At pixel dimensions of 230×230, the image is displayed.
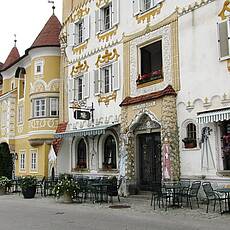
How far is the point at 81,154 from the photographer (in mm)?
22781

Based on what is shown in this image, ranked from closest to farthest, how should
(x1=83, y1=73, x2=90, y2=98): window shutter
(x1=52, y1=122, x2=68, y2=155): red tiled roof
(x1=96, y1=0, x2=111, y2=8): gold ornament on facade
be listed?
(x1=96, y1=0, x2=111, y2=8): gold ornament on facade
(x1=83, y1=73, x2=90, y2=98): window shutter
(x1=52, y1=122, x2=68, y2=155): red tiled roof

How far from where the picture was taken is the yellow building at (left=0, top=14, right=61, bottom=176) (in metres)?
25.3

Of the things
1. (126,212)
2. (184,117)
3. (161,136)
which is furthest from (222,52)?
(126,212)

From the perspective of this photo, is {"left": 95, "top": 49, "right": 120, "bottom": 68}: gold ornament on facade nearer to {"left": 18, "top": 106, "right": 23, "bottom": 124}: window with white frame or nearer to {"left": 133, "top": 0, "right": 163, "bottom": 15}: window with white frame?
{"left": 133, "top": 0, "right": 163, "bottom": 15}: window with white frame

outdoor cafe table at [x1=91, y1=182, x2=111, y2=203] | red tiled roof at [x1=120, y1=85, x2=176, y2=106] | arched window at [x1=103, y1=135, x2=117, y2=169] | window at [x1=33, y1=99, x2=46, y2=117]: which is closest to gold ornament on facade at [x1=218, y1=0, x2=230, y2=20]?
red tiled roof at [x1=120, y1=85, x2=176, y2=106]

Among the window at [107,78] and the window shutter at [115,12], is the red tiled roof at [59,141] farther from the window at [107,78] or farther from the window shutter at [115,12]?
the window shutter at [115,12]

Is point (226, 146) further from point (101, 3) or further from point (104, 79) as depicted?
point (101, 3)

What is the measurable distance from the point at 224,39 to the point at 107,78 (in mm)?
8009

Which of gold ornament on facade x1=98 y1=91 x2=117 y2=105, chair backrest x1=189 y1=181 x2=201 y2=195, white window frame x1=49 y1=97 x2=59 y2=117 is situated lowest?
chair backrest x1=189 y1=181 x2=201 y2=195

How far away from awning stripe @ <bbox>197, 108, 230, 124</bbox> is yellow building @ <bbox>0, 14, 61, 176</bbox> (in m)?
12.9

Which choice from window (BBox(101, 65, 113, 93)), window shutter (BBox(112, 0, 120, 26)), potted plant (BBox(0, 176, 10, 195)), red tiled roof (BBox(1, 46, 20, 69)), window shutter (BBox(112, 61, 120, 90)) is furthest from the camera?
red tiled roof (BBox(1, 46, 20, 69))

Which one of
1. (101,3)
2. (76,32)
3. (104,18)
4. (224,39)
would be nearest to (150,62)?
(104,18)

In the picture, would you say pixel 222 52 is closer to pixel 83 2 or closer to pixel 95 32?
pixel 95 32

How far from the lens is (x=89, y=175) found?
2130cm
